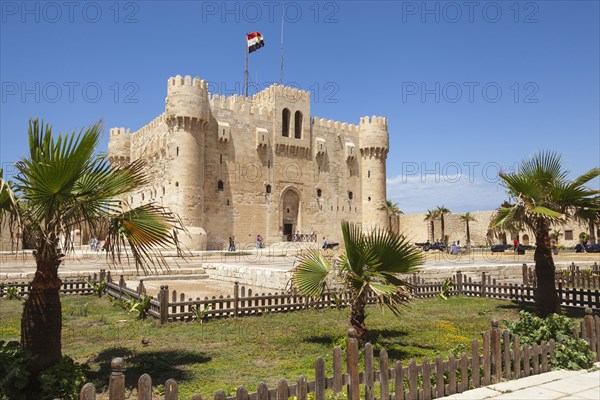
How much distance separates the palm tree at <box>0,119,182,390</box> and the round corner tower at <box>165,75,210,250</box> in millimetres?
25381

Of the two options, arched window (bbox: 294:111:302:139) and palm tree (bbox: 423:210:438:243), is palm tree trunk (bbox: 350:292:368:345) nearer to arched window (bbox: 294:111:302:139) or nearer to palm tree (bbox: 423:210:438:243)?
arched window (bbox: 294:111:302:139)

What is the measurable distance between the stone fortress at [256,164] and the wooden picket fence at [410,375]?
25307 mm

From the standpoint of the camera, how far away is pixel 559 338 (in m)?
5.71

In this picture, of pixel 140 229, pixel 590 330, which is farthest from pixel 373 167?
pixel 140 229

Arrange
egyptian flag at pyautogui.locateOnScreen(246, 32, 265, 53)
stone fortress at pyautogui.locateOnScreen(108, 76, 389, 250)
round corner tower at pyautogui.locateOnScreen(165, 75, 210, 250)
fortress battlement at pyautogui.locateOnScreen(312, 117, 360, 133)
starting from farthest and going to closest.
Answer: egyptian flag at pyautogui.locateOnScreen(246, 32, 265, 53)
fortress battlement at pyautogui.locateOnScreen(312, 117, 360, 133)
stone fortress at pyautogui.locateOnScreen(108, 76, 389, 250)
round corner tower at pyautogui.locateOnScreen(165, 75, 210, 250)

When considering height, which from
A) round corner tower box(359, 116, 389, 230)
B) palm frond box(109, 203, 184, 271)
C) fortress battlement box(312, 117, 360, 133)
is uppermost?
fortress battlement box(312, 117, 360, 133)

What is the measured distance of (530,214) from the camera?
8422mm

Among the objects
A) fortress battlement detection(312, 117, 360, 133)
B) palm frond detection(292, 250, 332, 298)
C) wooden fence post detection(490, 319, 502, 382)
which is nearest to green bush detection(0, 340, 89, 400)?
palm frond detection(292, 250, 332, 298)

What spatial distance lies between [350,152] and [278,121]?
8.00m

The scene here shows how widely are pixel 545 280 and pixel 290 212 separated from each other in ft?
95.9

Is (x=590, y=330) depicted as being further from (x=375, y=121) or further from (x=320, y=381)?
(x=375, y=121)

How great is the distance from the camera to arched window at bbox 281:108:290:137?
1455 inches

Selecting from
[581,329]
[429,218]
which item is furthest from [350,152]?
[581,329]

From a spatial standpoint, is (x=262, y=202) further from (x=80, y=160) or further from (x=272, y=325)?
(x=80, y=160)
